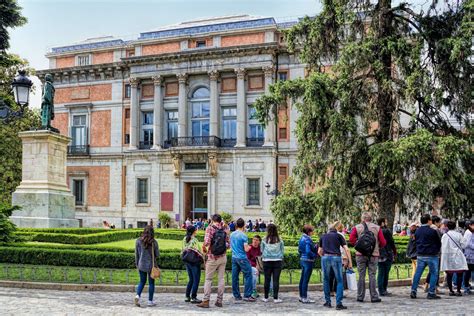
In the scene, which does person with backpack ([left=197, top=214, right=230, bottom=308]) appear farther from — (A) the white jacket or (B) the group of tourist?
(A) the white jacket

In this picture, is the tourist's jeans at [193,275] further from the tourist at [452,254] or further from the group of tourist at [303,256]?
the tourist at [452,254]

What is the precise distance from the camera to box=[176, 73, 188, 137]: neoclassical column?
4134 cm

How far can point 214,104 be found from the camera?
40750 mm

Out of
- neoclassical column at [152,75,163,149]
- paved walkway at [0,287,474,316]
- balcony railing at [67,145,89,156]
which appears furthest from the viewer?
balcony railing at [67,145,89,156]

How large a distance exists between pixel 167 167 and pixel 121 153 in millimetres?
5427

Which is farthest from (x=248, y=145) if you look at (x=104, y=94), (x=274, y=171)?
(x=104, y=94)

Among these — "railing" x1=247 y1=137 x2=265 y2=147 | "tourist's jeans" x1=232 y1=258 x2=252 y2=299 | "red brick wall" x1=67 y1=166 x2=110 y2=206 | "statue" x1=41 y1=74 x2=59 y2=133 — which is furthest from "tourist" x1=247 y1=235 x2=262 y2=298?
"red brick wall" x1=67 y1=166 x2=110 y2=206

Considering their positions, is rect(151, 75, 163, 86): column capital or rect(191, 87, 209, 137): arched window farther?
rect(151, 75, 163, 86): column capital

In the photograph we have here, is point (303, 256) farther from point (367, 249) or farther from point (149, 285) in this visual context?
point (149, 285)

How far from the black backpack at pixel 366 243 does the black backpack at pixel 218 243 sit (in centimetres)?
265

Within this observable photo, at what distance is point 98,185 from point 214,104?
13169 millimetres

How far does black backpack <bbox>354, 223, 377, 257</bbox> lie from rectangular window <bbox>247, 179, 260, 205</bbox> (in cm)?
2909

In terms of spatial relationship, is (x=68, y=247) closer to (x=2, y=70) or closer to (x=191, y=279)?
(x=191, y=279)

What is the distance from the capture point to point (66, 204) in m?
21.9
